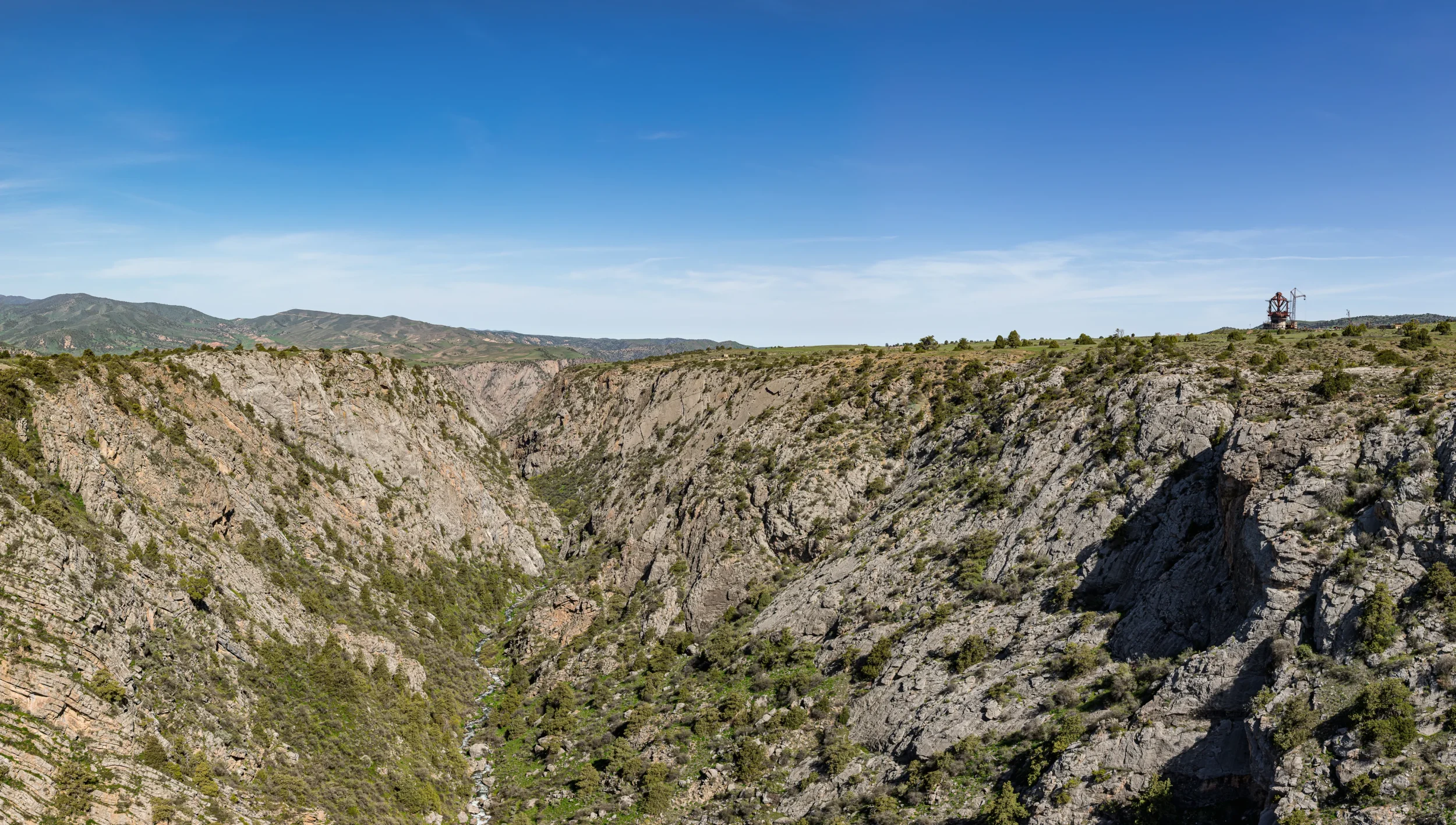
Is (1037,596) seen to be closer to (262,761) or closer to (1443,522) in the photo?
(1443,522)

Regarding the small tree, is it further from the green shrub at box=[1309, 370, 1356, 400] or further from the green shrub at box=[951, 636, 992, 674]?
the green shrub at box=[1309, 370, 1356, 400]

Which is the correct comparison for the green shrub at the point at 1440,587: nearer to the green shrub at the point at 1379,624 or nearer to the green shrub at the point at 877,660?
the green shrub at the point at 1379,624

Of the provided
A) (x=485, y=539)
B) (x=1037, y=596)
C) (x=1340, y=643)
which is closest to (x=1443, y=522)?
(x=1340, y=643)

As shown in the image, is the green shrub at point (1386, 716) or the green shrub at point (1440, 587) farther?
the green shrub at point (1440, 587)

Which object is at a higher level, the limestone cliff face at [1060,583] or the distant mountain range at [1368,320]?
the distant mountain range at [1368,320]

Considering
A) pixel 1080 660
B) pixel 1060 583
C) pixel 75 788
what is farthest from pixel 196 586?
pixel 1060 583

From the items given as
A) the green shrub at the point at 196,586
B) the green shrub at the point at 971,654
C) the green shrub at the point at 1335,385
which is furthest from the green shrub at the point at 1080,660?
the green shrub at the point at 196,586

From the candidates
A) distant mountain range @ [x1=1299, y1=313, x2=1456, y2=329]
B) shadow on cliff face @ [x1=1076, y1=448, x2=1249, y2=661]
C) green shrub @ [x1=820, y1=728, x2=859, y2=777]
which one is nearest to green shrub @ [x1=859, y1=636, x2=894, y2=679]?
green shrub @ [x1=820, y1=728, x2=859, y2=777]
